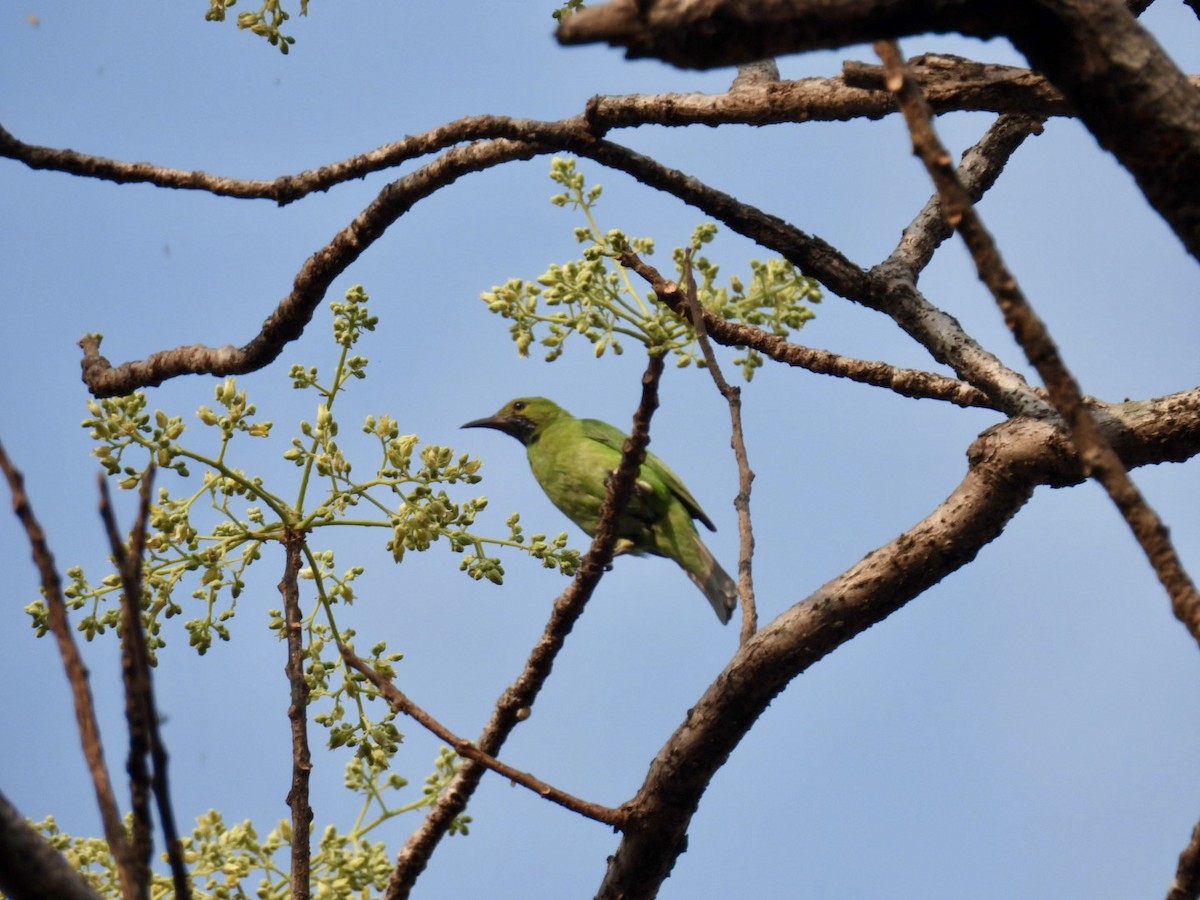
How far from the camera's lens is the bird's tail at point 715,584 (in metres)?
6.73

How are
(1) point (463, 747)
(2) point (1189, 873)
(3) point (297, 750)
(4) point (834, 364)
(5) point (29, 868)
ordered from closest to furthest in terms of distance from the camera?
1. (5) point (29, 868)
2. (2) point (1189, 873)
3. (1) point (463, 747)
4. (3) point (297, 750)
5. (4) point (834, 364)

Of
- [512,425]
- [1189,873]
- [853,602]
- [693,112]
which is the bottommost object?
[1189,873]

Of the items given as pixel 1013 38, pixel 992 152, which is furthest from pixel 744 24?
pixel 992 152

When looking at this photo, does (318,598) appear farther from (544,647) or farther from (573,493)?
(573,493)

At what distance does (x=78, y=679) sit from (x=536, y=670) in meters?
1.82

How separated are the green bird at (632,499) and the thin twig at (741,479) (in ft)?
8.31

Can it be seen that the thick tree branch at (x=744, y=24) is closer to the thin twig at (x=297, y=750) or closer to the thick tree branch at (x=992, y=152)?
the thin twig at (x=297, y=750)

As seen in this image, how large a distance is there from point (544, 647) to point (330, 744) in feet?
4.36

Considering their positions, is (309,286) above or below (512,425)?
below

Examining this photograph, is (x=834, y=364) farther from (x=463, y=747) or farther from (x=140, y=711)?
(x=140, y=711)

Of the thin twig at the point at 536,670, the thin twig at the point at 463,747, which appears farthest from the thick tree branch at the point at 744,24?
the thin twig at the point at 463,747

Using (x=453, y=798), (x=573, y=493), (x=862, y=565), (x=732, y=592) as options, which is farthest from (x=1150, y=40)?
(x=573, y=493)

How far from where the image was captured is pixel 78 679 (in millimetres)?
1426

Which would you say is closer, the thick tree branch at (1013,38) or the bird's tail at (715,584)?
the thick tree branch at (1013,38)
